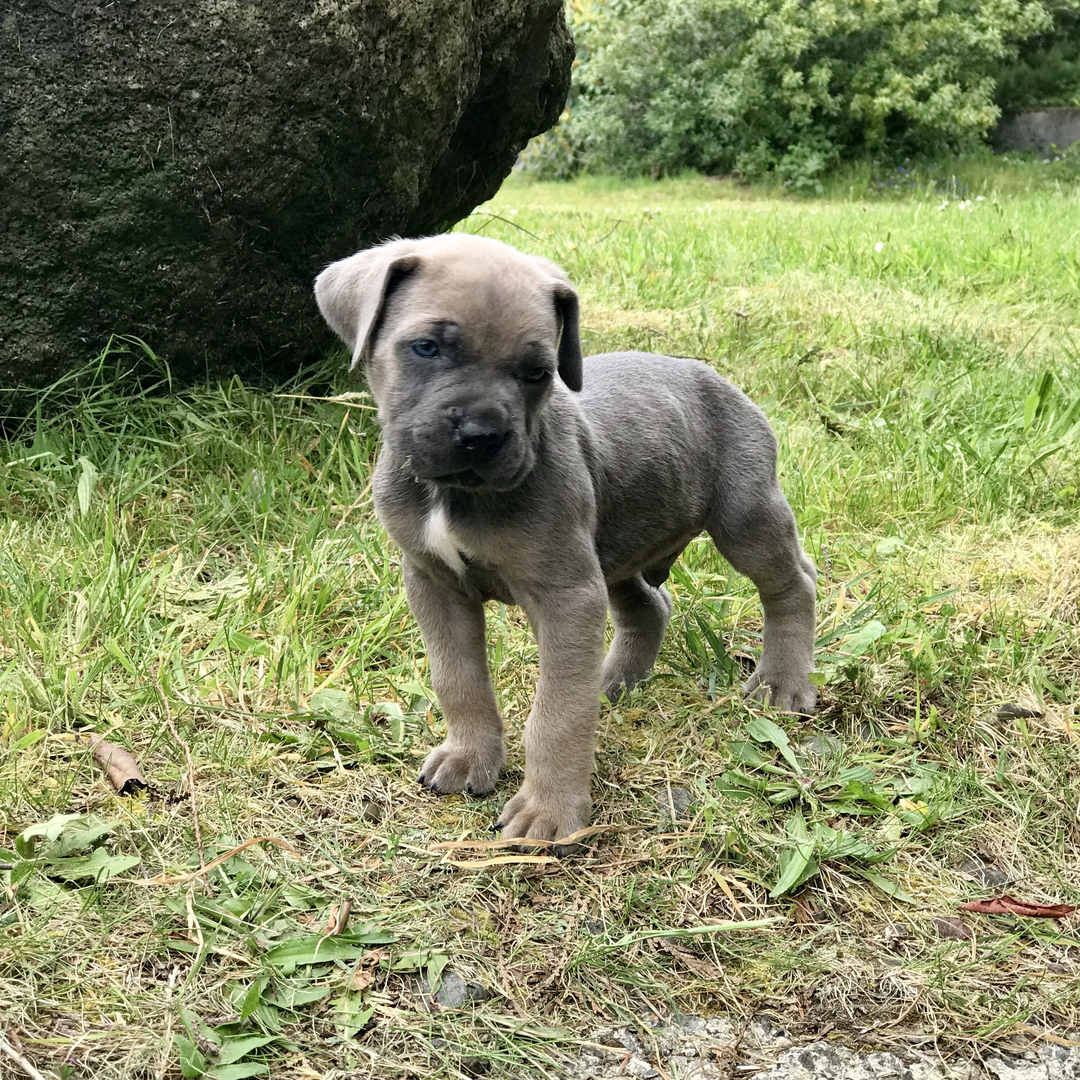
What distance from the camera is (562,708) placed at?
344 cm

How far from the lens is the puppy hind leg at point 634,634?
4.53m

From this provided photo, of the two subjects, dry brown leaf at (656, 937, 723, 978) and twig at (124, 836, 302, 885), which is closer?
dry brown leaf at (656, 937, 723, 978)

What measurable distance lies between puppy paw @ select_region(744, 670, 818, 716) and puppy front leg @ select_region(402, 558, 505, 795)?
3.70 ft

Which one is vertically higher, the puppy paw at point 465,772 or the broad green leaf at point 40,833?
the broad green leaf at point 40,833

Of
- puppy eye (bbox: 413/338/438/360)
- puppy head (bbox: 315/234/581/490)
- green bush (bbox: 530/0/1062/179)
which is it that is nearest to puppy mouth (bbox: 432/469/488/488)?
puppy head (bbox: 315/234/581/490)

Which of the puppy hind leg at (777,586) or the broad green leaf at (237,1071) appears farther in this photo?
the puppy hind leg at (777,586)

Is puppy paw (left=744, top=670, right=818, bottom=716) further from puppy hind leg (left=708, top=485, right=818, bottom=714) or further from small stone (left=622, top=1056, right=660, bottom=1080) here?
small stone (left=622, top=1056, right=660, bottom=1080)

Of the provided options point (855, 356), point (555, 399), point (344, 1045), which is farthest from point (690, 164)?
point (344, 1045)

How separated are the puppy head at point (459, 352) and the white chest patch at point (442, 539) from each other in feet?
0.54

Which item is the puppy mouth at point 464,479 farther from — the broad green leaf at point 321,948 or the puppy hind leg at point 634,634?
the puppy hind leg at point 634,634

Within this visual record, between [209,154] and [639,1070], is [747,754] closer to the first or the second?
[639,1070]

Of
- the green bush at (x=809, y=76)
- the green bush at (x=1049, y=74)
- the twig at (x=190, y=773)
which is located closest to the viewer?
the twig at (x=190, y=773)

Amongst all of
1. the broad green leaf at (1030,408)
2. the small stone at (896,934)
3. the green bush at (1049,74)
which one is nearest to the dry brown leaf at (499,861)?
the small stone at (896,934)

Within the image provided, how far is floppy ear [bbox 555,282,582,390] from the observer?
347 centimetres
